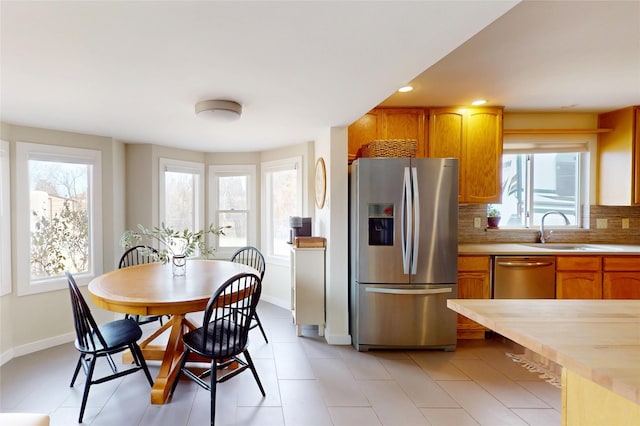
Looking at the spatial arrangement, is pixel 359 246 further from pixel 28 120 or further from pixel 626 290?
pixel 28 120

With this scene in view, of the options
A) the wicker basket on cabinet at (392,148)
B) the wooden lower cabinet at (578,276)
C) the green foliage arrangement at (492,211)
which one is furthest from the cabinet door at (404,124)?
the wooden lower cabinet at (578,276)

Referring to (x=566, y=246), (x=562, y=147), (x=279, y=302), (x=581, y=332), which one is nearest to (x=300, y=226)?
(x=279, y=302)

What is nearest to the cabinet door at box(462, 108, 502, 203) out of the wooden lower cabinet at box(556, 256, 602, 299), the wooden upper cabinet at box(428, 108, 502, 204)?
the wooden upper cabinet at box(428, 108, 502, 204)

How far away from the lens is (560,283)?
309 cm

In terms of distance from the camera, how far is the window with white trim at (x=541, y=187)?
370 centimetres

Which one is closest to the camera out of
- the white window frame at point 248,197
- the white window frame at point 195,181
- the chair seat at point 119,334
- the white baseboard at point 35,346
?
the chair seat at point 119,334

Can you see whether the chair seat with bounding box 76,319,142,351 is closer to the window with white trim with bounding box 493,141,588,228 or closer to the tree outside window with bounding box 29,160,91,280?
the tree outside window with bounding box 29,160,91,280

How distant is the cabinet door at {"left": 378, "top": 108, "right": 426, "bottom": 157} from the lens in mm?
3359

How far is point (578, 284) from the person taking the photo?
10.1 feet

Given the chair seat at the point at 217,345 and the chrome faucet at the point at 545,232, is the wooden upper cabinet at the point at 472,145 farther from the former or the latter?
the chair seat at the point at 217,345

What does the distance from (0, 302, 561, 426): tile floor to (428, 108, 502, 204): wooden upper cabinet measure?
5.53ft

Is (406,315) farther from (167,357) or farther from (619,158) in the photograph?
(619,158)

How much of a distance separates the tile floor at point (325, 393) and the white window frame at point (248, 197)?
193 cm

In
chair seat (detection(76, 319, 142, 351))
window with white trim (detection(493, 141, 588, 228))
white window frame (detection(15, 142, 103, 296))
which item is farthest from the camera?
window with white trim (detection(493, 141, 588, 228))
